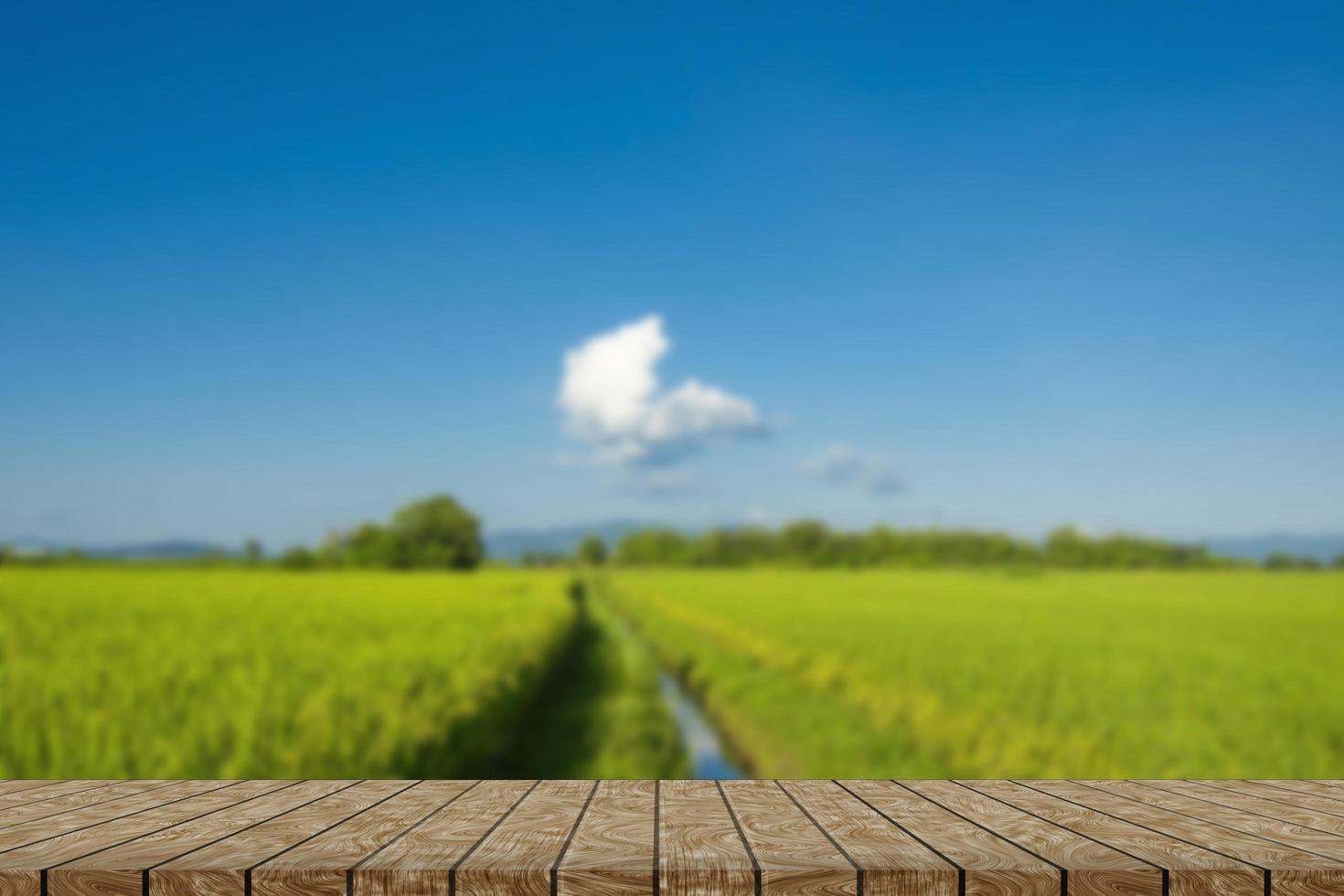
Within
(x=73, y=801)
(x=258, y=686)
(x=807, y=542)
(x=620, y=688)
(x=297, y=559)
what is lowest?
(x=620, y=688)

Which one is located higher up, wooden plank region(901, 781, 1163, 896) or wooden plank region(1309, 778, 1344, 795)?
wooden plank region(901, 781, 1163, 896)

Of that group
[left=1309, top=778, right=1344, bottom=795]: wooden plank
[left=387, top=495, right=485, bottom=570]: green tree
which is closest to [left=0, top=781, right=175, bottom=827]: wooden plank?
[left=1309, top=778, right=1344, bottom=795]: wooden plank

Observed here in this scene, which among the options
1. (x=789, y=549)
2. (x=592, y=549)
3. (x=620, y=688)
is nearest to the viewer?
(x=620, y=688)

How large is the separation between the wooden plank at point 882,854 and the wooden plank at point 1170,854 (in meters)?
0.40

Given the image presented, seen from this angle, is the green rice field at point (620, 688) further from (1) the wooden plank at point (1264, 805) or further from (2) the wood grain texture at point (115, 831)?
(1) the wooden plank at point (1264, 805)

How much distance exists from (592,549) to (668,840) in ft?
230

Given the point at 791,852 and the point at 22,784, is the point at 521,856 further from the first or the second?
the point at 22,784

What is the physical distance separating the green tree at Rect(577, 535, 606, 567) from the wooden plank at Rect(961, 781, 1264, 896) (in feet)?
227

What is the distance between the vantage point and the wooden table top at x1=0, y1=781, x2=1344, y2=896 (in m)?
1.72

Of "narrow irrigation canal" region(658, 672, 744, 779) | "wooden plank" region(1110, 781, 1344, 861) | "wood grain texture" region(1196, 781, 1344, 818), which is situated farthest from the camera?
"narrow irrigation canal" region(658, 672, 744, 779)

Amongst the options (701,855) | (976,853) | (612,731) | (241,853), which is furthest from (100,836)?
(612,731)

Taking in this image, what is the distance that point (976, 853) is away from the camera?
1.85 metres

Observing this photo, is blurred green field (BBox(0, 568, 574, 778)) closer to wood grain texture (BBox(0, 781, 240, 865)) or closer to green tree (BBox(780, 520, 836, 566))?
wood grain texture (BBox(0, 781, 240, 865))

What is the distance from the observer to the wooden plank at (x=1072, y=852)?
172cm
